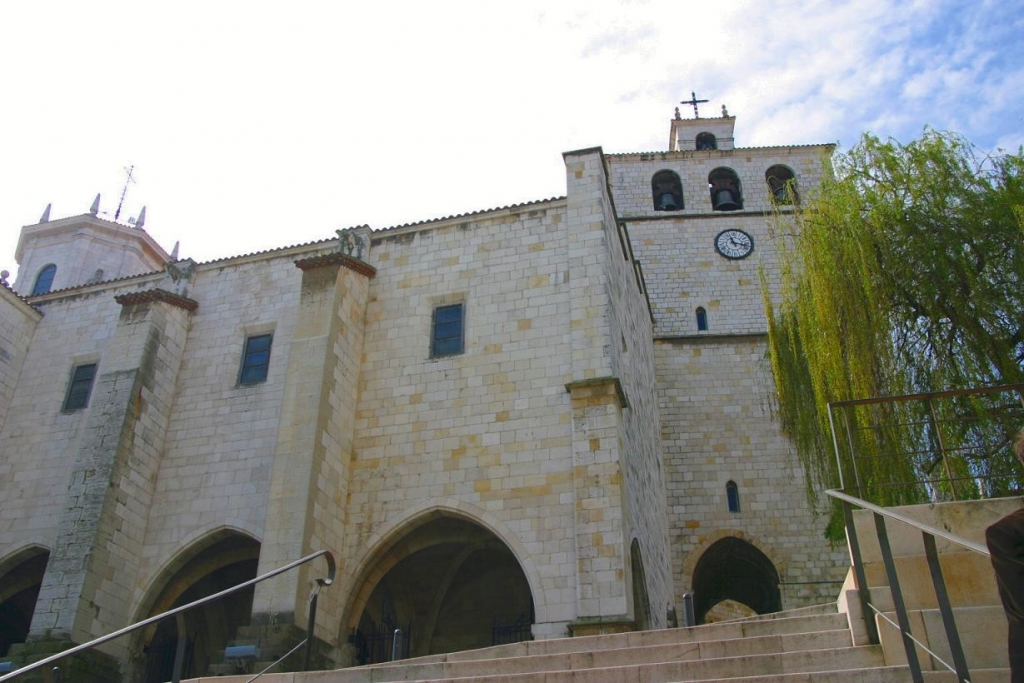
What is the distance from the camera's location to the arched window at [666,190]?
23.7 m

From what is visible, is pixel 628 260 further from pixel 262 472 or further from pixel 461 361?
pixel 262 472

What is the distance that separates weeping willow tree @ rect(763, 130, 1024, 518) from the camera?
1046 centimetres

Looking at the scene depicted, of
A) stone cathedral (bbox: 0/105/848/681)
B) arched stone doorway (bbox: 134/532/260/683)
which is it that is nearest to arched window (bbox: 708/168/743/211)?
stone cathedral (bbox: 0/105/848/681)

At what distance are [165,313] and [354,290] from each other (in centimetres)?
366

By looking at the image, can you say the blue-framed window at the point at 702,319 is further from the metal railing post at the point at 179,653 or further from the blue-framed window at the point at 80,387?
the metal railing post at the point at 179,653

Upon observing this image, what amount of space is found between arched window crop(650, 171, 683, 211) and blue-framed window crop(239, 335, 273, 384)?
1200 cm

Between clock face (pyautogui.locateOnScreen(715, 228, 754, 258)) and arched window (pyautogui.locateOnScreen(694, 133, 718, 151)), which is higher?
arched window (pyautogui.locateOnScreen(694, 133, 718, 151))

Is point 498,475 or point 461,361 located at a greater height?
point 461,361

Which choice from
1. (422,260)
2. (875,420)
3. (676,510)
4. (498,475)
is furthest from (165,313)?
(875,420)

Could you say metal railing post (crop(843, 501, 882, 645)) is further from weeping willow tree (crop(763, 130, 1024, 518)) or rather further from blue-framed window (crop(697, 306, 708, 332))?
blue-framed window (crop(697, 306, 708, 332))

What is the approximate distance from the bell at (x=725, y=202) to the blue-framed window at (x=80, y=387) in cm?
1556

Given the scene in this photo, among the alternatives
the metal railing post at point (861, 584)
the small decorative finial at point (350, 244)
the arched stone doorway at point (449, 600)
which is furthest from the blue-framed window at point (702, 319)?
the metal railing post at point (861, 584)

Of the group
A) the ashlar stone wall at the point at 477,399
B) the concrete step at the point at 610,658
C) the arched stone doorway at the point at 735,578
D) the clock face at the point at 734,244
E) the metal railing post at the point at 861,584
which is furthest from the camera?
the clock face at the point at 734,244

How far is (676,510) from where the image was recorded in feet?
59.2
